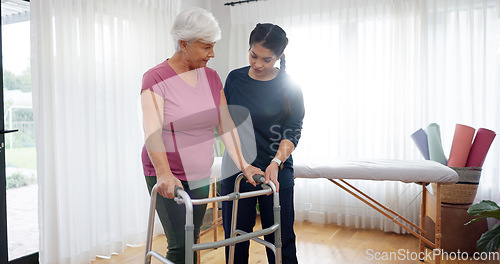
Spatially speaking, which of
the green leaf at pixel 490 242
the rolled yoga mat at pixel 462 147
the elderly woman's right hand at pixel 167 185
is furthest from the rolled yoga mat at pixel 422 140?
the elderly woman's right hand at pixel 167 185

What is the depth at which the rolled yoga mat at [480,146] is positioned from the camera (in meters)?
2.56

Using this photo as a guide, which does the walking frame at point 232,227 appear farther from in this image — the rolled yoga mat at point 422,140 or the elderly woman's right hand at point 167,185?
the rolled yoga mat at point 422,140

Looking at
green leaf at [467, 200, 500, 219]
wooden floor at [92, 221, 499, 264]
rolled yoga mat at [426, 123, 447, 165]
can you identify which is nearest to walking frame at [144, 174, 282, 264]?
wooden floor at [92, 221, 499, 264]

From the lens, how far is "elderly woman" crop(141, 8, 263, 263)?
114cm

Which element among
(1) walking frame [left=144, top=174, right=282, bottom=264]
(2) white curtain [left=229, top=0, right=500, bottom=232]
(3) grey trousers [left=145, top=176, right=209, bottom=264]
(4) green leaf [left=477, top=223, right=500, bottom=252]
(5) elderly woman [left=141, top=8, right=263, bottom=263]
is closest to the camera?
(1) walking frame [left=144, top=174, right=282, bottom=264]

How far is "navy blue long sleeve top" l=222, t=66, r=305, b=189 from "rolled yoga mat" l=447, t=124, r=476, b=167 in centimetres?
163

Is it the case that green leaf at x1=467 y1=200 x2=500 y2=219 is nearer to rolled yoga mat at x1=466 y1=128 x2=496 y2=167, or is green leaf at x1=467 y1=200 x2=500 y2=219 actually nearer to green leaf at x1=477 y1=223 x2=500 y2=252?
green leaf at x1=477 y1=223 x2=500 y2=252

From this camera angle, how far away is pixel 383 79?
10.4 feet

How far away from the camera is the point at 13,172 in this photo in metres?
2.36

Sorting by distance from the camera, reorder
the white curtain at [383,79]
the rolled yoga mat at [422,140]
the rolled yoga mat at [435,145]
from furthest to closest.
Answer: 1. the white curtain at [383,79]
2. the rolled yoga mat at [422,140]
3. the rolled yoga mat at [435,145]

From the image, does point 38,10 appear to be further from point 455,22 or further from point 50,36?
point 455,22

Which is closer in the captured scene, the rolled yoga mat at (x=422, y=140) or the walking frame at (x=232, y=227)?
the walking frame at (x=232, y=227)

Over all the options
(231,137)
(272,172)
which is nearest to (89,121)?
(231,137)

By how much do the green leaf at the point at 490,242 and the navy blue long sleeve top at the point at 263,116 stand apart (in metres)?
1.29
